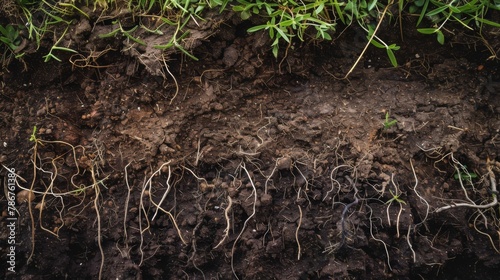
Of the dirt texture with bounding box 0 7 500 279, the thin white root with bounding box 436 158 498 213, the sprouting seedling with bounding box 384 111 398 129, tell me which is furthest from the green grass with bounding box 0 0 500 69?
the thin white root with bounding box 436 158 498 213

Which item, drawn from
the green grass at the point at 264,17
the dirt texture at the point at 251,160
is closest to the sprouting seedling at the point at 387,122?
the dirt texture at the point at 251,160

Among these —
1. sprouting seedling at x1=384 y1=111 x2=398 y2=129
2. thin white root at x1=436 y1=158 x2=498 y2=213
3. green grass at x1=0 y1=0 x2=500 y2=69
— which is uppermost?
green grass at x1=0 y1=0 x2=500 y2=69

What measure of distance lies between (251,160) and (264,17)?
0.57 m

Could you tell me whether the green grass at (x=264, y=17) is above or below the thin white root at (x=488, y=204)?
above

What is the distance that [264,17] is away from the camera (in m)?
1.75

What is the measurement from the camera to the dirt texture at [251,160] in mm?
1699

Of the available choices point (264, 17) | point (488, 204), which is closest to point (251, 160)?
point (264, 17)

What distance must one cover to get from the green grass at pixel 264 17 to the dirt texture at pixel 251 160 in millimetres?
57

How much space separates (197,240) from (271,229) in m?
0.29

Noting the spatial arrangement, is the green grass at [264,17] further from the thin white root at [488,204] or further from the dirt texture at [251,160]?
the thin white root at [488,204]

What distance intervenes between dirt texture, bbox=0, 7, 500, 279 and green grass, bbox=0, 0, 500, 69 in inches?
2.2

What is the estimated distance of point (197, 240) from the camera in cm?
170

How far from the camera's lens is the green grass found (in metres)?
1.71

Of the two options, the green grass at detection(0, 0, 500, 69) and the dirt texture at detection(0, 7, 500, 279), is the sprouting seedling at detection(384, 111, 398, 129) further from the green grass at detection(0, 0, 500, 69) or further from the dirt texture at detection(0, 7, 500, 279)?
the green grass at detection(0, 0, 500, 69)
